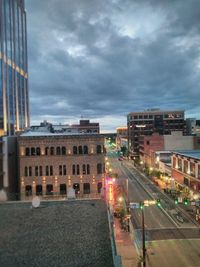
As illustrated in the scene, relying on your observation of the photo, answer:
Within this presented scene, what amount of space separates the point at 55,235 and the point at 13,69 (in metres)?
122

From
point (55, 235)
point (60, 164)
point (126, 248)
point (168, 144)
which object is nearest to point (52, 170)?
point (60, 164)

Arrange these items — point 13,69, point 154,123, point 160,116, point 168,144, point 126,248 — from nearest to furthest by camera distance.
→ point 126,248 < point 168,144 < point 13,69 < point 160,116 < point 154,123

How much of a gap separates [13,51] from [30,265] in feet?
423

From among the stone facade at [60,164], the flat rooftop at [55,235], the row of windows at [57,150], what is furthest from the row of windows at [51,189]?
the flat rooftop at [55,235]

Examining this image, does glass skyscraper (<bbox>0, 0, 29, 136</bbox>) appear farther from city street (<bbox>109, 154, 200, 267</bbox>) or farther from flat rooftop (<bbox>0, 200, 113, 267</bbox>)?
flat rooftop (<bbox>0, 200, 113, 267</bbox>)

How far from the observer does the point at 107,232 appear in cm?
2181

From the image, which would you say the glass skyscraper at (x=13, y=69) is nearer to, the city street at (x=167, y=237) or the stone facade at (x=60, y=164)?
the stone facade at (x=60, y=164)

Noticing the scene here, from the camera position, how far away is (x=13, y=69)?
13100 cm

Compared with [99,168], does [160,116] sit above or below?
above

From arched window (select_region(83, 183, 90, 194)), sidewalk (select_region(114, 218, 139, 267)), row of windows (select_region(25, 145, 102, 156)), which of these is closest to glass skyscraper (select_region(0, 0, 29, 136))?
row of windows (select_region(25, 145, 102, 156))

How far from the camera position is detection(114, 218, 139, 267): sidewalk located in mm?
37197

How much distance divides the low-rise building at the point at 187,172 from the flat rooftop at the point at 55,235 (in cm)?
4261

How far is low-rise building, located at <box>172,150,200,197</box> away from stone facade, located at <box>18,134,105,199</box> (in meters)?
21.5

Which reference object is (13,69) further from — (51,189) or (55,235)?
(55,235)
